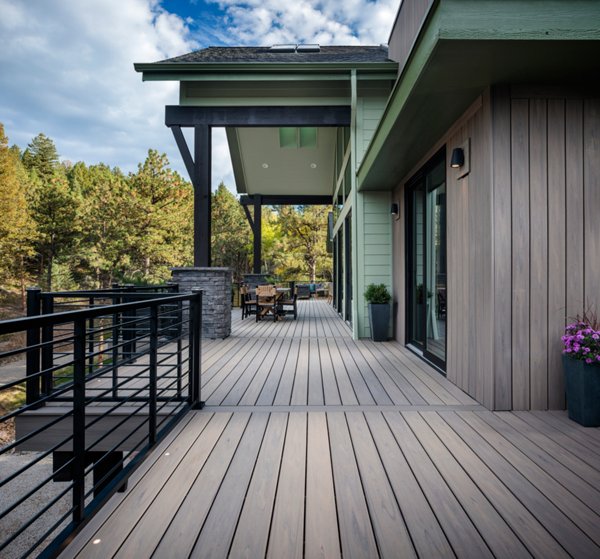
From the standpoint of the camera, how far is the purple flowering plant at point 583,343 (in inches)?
93.6

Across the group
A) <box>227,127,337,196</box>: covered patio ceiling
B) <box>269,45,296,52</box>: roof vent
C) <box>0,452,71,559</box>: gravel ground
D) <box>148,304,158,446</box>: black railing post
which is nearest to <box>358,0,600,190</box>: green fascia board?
<box>148,304,158,446</box>: black railing post

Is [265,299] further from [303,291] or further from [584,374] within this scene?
[303,291]

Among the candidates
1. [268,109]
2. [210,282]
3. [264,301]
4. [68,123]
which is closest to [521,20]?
[268,109]

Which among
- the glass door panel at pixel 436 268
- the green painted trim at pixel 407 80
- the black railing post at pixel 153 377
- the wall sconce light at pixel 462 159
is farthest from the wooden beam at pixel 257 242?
the black railing post at pixel 153 377

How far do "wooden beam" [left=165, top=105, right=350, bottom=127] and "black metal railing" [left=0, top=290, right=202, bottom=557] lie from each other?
12.0 ft

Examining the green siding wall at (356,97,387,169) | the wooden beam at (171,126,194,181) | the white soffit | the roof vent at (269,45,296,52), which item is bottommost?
the wooden beam at (171,126,194,181)

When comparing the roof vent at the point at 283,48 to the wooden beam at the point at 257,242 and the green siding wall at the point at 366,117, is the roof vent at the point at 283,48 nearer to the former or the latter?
the green siding wall at the point at 366,117

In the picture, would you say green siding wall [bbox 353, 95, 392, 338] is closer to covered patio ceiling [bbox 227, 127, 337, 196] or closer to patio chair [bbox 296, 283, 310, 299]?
covered patio ceiling [bbox 227, 127, 337, 196]

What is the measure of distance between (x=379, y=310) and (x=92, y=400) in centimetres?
466

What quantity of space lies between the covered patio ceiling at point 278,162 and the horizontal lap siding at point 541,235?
25.5ft

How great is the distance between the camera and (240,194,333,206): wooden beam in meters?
12.5

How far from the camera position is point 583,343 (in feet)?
7.93

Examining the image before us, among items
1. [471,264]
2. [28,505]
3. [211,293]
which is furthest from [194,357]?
[28,505]

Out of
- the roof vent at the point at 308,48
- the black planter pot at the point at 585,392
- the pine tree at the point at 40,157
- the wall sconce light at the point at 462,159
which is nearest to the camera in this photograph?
the black planter pot at the point at 585,392
